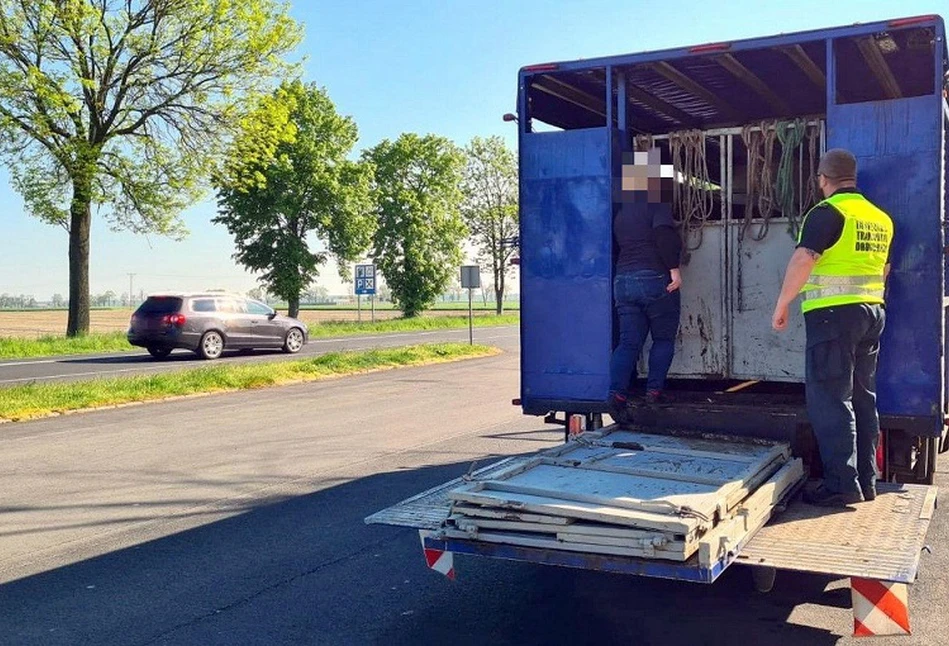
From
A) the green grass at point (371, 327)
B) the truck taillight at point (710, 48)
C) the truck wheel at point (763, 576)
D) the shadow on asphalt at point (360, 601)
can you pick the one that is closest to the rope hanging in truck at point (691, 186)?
the truck taillight at point (710, 48)

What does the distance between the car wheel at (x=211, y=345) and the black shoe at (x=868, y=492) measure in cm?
1953

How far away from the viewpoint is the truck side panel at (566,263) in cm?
591

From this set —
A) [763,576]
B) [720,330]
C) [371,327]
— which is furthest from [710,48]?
[371,327]

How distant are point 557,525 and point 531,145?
3.05 m

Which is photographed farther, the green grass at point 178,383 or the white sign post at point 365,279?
the white sign post at point 365,279

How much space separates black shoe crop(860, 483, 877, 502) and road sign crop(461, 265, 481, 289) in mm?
20760

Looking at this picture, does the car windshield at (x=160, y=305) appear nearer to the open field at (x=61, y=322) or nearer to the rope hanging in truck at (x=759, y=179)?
the open field at (x=61, y=322)

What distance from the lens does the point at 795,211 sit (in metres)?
6.26

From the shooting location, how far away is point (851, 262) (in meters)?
4.61

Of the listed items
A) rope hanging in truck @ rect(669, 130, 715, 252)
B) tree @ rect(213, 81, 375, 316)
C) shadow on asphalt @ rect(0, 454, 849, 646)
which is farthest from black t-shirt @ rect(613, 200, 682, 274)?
tree @ rect(213, 81, 375, 316)

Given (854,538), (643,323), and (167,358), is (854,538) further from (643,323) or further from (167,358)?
(167,358)

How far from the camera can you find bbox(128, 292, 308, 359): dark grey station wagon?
21.7m

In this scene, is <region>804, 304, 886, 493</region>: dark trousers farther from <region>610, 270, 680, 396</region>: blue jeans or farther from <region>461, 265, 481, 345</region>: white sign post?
<region>461, 265, 481, 345</region>: white sign post

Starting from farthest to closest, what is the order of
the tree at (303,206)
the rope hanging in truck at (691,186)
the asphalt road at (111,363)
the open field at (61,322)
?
the tree at (303,206)
the open field at (61,322)
the asphalt road at (111,363)
the rope hanging in truck at (691,186)
